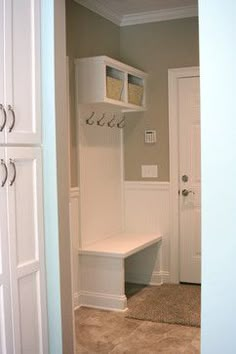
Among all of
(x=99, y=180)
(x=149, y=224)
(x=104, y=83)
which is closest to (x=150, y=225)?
(x=149, y=224)

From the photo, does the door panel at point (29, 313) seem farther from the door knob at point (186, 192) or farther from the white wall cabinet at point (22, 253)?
the door knob at point (186, 192)

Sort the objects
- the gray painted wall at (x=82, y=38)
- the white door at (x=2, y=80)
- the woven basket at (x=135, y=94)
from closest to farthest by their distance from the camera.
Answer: the white door at (x=2, y=80)
the gray painted wall at (x=82, y=38)
the woven basket at (x=135, y=94)

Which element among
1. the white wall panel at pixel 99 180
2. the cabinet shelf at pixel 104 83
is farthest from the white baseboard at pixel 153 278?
the cabinet shelf at pixel 104 83

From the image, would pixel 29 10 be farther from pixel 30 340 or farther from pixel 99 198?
pixel 99 198

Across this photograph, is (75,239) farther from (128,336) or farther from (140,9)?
(140,9)

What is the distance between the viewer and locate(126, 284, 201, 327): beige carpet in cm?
371

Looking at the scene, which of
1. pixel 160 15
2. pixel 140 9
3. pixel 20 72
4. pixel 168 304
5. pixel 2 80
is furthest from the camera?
pixel 160 15

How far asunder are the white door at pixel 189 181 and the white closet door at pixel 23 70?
2.58 m

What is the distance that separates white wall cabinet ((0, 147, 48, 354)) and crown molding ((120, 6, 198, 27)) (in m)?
2.83

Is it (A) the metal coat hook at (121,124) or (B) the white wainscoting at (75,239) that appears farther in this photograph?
(A) the metal coat hook at (121,124)

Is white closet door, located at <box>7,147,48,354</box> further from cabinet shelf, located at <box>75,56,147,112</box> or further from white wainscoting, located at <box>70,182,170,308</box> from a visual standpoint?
white wainscoting, located at <box>70,182,170,308</box>

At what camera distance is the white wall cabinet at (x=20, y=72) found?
2.03m

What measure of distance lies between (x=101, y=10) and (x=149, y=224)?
2.17 m

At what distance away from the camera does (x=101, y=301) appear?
3.97m
